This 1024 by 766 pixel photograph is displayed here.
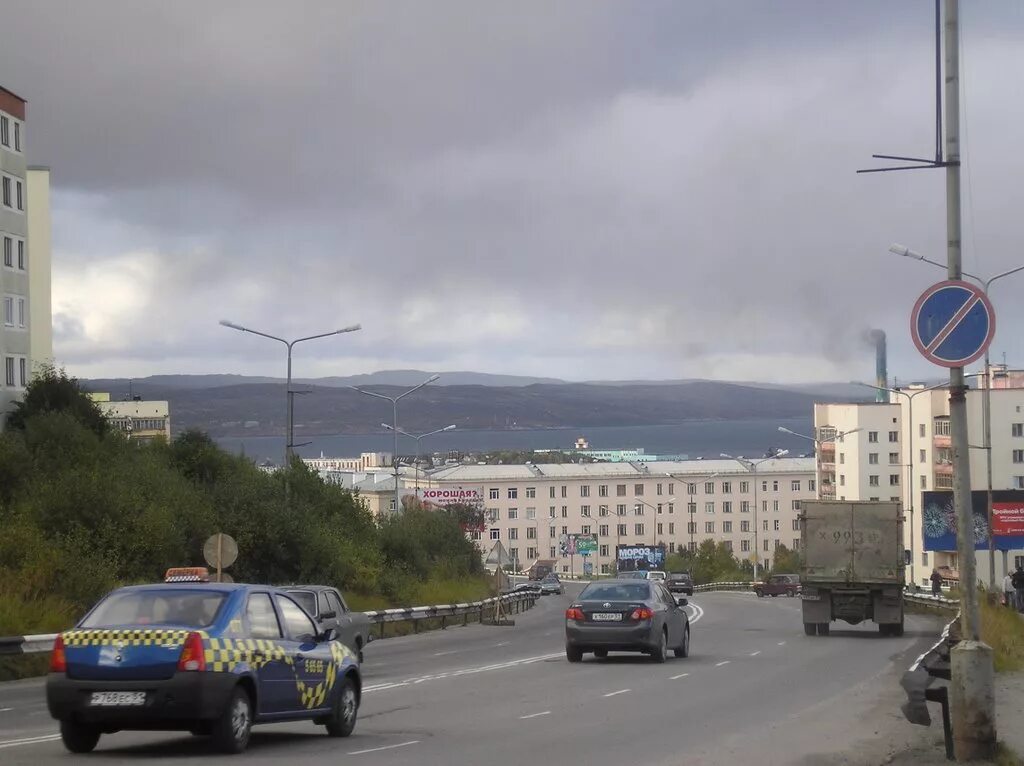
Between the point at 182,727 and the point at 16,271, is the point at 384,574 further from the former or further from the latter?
the point at 182,727

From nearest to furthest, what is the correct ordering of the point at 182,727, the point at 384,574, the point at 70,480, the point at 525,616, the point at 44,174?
1. the point at 182,727
2. the point at 70,480
3. the point at 384,574
4. the point at 525,616
5. the point at 44,174

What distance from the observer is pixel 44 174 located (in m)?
103

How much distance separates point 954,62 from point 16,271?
63.2 metres

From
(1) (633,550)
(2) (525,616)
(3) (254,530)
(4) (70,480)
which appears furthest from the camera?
(1) (633,550)

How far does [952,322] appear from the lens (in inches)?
525

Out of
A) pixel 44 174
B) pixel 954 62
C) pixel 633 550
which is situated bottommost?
pixel 633 550

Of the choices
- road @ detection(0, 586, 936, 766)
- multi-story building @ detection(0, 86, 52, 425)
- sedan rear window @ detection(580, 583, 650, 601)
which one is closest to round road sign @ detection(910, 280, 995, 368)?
road @ detection(0, 586, 936, 766)

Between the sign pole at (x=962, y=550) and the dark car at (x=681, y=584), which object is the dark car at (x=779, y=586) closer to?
the dark car at (x=681, y=584)

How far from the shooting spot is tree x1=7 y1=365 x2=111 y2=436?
6575cm

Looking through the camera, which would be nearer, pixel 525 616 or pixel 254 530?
pixel 254 530

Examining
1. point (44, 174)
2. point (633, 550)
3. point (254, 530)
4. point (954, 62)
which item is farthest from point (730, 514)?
point (954, 62)

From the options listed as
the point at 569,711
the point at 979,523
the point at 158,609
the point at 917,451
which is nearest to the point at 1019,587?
the point at 979,523

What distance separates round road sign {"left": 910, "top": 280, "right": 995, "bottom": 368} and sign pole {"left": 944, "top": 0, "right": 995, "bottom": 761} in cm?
25

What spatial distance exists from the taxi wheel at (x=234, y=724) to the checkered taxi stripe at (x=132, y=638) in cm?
76
